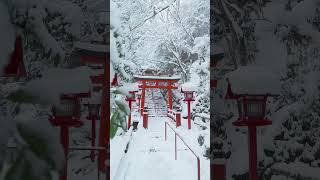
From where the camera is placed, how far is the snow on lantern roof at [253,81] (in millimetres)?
947

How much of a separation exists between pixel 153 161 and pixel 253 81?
0.51 meters

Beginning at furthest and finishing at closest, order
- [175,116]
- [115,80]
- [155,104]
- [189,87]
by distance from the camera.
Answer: [155,104] < [175,116] < [189,87] < [115,80]

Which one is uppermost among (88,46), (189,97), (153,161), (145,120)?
(88,46)

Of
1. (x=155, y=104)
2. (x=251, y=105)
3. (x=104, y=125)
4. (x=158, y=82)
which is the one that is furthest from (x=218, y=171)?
(x=155, y=104)

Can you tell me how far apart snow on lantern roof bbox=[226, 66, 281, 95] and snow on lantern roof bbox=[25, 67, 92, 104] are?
43 centimetres

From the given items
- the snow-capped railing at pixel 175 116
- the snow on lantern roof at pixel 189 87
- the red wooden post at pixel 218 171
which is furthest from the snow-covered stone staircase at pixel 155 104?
the red wooden post at pixel 218 171

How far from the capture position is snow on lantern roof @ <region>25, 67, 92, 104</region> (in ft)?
2.80

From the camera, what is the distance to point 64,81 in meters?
0.93

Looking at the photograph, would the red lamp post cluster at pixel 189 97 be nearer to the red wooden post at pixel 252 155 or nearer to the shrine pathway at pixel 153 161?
the shrine pathway at pixel 153 161

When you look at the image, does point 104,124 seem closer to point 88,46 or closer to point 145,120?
point 88,46

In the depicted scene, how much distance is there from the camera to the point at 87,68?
964 millimetres

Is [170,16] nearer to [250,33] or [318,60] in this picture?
[250,33]

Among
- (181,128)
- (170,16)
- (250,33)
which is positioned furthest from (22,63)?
(181,128)

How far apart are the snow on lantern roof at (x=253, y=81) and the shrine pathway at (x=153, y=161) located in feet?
1.37
